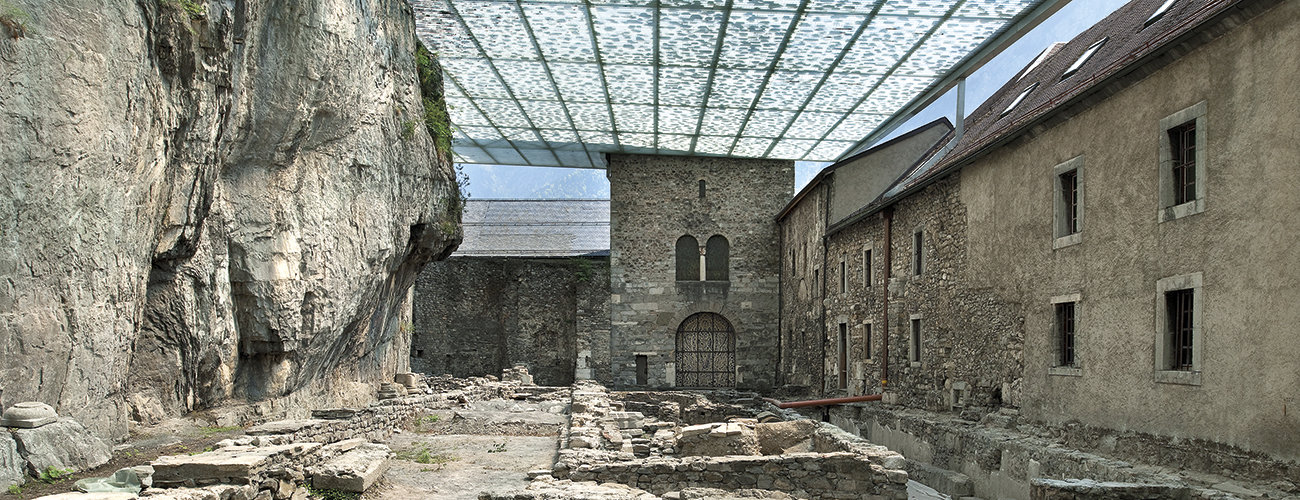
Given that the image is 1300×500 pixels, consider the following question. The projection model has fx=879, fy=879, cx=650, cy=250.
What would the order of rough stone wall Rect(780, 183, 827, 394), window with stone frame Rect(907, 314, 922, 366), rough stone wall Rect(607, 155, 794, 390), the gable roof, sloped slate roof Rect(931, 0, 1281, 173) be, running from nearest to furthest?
sloped slate roof Rect(931, 0, 1281, 173) → window with stone frame Rect(907, 314, 922, 366) → the gable roof → rough stone wall Rect(780, 183, 827, 394) → rough stone wall Rect(607, 155, 794, 390)

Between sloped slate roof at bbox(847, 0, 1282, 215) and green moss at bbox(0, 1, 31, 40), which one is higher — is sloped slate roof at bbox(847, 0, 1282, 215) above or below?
above

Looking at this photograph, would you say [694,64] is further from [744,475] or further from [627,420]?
[744,475]

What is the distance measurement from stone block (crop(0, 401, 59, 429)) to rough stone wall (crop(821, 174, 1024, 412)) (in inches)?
478

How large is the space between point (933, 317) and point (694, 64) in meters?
7.80

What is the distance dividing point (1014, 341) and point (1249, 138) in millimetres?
5447

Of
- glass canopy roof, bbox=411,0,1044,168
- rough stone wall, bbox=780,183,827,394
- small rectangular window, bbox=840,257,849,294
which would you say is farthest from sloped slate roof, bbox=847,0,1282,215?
rough stone wall, bbox=780,183,827,394

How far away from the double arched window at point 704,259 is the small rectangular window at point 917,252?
A: 43.2ft

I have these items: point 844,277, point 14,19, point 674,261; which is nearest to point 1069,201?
point 844,277

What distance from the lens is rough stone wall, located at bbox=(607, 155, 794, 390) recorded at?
30156mm

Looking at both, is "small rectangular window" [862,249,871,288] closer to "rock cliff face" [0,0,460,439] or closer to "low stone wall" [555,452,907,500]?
"rock cliff face" [0,0,460,439]

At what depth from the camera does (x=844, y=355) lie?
2220cm

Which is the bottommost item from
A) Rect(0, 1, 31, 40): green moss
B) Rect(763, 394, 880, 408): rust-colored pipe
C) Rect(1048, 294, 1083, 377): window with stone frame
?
Rect(763, 394, 880, 408): rust-colored pipe

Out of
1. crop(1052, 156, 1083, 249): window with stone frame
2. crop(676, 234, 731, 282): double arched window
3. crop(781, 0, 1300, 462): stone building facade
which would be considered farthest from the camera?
crop(676, 234, 731, 282): double arched window

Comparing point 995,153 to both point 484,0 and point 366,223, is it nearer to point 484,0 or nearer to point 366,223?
point 484,0
